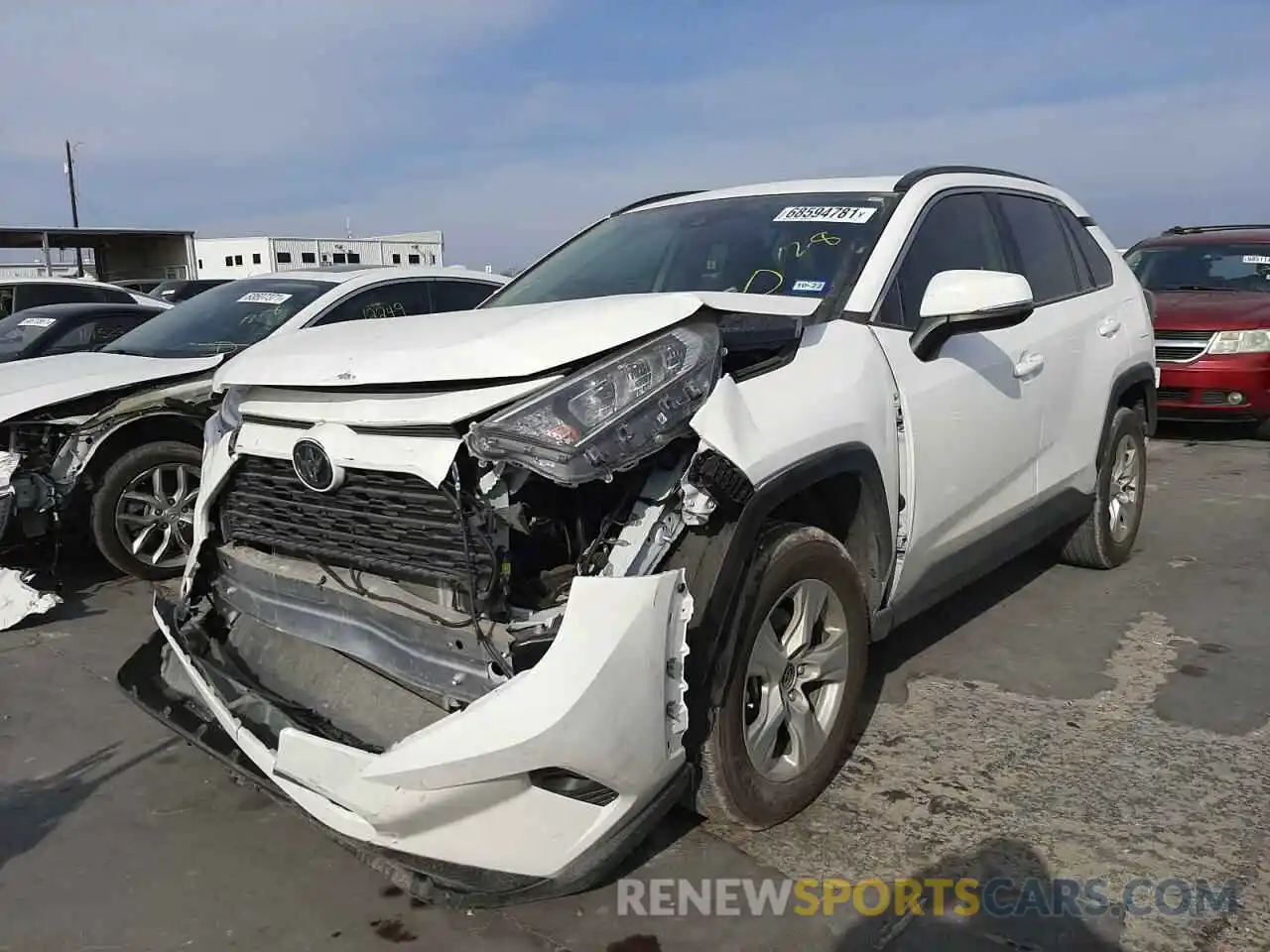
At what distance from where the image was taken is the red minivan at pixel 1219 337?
8609mm

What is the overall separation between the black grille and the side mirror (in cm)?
163

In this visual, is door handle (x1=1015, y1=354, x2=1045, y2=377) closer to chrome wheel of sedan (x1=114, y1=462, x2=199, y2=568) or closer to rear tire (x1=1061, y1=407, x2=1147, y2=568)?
rear tire (x1=1061, y1=407, x2=1147, y2=568)

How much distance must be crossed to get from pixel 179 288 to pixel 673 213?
1492 cm

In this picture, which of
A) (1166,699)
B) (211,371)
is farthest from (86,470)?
(1166,699)

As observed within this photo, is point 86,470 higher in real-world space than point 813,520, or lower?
lower

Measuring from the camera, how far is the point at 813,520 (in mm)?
3088

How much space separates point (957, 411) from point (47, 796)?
10.4 ft

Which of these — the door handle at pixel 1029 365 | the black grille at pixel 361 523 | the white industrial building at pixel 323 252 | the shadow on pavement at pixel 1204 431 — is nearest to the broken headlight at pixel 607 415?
the black grille at pixel 361 523

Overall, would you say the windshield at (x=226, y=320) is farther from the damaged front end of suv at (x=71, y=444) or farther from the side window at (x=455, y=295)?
the side window at (x=455, y=295)

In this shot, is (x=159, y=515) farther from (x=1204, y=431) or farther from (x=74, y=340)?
(x=1204, y=431)

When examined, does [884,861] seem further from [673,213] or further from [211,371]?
[211,371]

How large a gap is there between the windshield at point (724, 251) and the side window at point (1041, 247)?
→ 96cm

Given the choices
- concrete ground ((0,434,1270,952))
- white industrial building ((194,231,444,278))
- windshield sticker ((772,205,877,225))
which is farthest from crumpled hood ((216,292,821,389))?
white industrial building ((194,231,444,278))

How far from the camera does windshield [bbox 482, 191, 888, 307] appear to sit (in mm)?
3475
